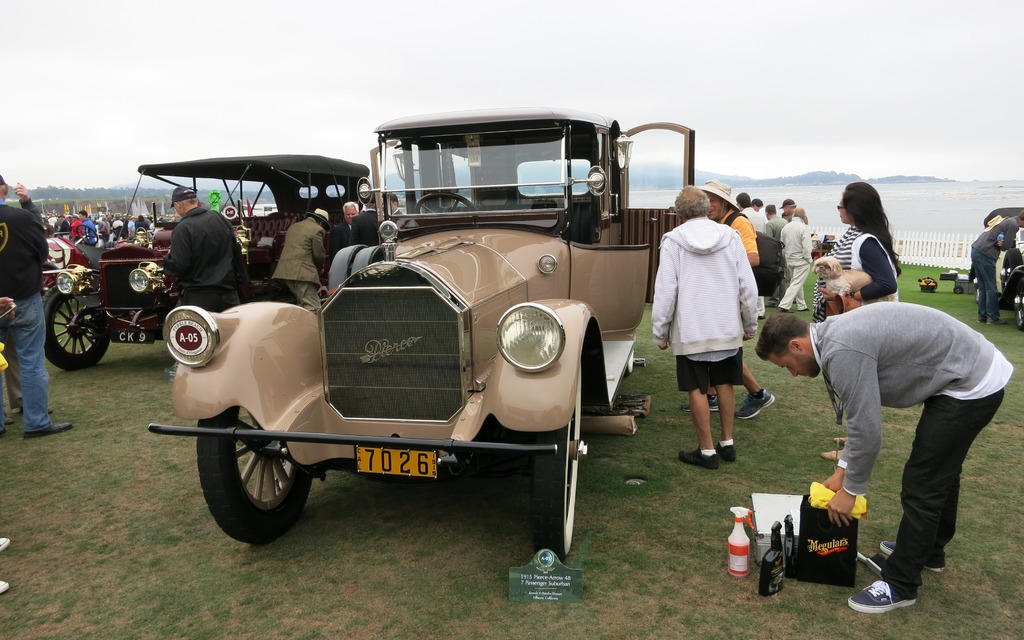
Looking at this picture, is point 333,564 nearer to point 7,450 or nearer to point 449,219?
point 449,219

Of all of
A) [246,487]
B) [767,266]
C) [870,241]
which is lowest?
[246,487]

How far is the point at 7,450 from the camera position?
16.2ft

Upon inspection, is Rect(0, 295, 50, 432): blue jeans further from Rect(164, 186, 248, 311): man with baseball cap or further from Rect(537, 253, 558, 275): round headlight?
Rect(537, 253, 558, 275): round headlight

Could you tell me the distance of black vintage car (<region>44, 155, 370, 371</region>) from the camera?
7250 mm

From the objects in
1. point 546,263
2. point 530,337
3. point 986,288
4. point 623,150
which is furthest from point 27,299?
point 986,288

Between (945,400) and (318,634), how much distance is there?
261 cm

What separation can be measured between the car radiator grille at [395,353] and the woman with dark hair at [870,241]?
2234 mm

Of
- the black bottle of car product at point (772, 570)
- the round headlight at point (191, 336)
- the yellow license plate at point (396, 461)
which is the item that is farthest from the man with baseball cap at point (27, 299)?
the black bottle of car product at point (772, 570)

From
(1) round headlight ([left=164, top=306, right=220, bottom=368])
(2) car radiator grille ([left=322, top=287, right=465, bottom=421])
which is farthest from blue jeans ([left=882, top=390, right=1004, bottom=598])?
(1) round headlight ([left=164, top=306, right=220, bottom=368])

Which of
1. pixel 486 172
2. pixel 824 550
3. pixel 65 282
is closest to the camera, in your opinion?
pixel 824 550

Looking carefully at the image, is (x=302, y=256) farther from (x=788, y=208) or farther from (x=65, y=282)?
(x=788, y=208)

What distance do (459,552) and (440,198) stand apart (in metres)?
2.57

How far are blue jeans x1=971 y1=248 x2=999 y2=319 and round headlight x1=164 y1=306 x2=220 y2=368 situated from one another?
32.5 ft

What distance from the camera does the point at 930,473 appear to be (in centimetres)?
269
